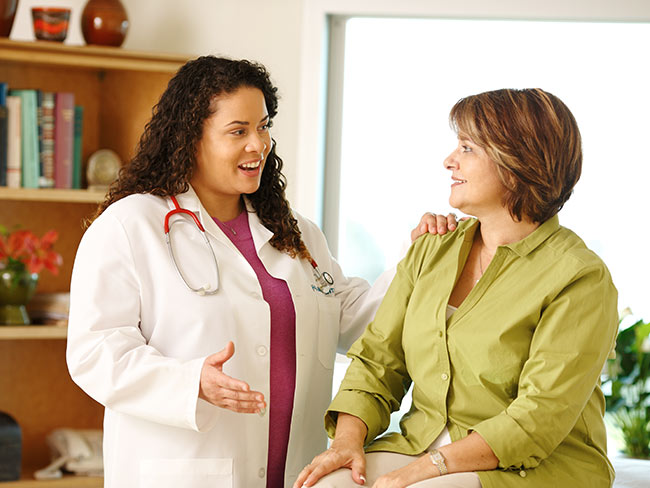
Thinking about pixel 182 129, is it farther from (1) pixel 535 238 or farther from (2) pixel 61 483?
(2) pixel 61 483

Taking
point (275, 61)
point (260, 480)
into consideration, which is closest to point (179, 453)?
point (260, 480)

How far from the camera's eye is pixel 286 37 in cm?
314

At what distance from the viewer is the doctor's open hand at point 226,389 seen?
157 cm

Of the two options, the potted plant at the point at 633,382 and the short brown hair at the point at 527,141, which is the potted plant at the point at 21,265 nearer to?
the short brown hair at the point at 527,141

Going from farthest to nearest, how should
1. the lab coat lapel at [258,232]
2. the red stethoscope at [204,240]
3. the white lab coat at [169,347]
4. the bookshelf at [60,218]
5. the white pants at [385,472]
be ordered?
the bookshelf at [60,218] → the lab coat lapel at [258,232] → the red stethoscope at [204,240] → the white lab coat at [169,347] → the white pants at [385,472]

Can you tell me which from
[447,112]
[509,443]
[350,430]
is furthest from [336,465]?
[447,112]

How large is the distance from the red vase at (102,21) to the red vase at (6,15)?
0.23 metres

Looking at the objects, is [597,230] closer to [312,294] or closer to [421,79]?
[421,79]

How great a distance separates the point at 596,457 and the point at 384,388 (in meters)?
0.46

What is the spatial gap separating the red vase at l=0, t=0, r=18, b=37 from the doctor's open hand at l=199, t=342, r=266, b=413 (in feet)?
5.86

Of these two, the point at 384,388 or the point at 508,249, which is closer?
the point at 508,249

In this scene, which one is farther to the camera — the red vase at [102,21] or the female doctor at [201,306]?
the red vase at [102,21]

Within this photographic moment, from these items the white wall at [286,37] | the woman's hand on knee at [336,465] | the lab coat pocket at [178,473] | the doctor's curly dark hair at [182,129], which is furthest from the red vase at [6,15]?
the woman's hand on knee at [336,465]

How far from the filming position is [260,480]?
188cm
